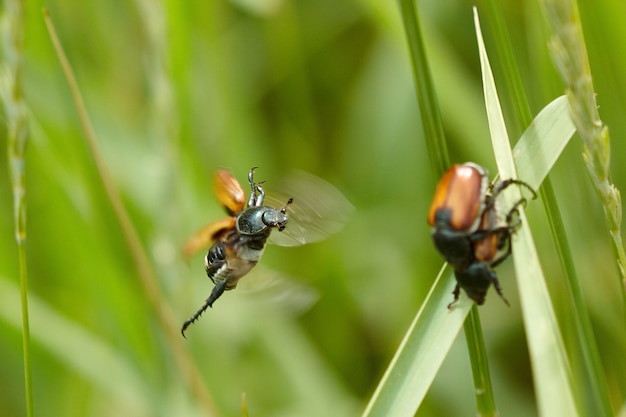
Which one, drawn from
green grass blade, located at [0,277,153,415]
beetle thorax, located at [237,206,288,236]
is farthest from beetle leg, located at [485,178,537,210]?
green grass blade, located at [0,277,153,415]

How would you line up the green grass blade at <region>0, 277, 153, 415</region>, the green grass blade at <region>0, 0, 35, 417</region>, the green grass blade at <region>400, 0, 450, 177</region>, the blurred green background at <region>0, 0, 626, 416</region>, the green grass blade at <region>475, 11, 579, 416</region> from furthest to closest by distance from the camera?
the green grass blade at <region>0, 277, 153, 415</region> < the blurred green background at <region>0, 0, 626, 416</region> < the green grass blade at <region>0, 0, 35, 417</region> < the green grass blade at <region>400, 0, 450, 177</region> < the green grass blade at <region>475, 11, 579, 416</region>

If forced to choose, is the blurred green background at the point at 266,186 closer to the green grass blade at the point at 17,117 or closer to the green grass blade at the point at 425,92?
the green grass blade at the point at 17,117

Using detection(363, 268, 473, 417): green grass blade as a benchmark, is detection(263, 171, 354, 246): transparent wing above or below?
above

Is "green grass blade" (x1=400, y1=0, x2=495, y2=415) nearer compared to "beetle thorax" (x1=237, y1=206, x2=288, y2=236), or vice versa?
"green grass blade" (x1=400, y1=0, x2=495, y2=415)

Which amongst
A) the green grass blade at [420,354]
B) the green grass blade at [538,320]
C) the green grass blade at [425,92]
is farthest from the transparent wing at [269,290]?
the green grass blade at [538,320]

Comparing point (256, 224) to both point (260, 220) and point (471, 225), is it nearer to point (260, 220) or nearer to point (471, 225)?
point (260, 220)

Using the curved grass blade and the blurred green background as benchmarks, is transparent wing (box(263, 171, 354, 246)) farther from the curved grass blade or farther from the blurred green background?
the blurred green background

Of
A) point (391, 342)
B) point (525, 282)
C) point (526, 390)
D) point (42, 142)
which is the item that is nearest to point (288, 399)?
point (391, 342)

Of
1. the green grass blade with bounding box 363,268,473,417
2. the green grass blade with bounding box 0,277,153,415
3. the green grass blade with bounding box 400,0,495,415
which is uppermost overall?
the green grass blade with bounding box 400,0,495,415

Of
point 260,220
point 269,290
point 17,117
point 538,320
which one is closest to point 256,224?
point 260,220
